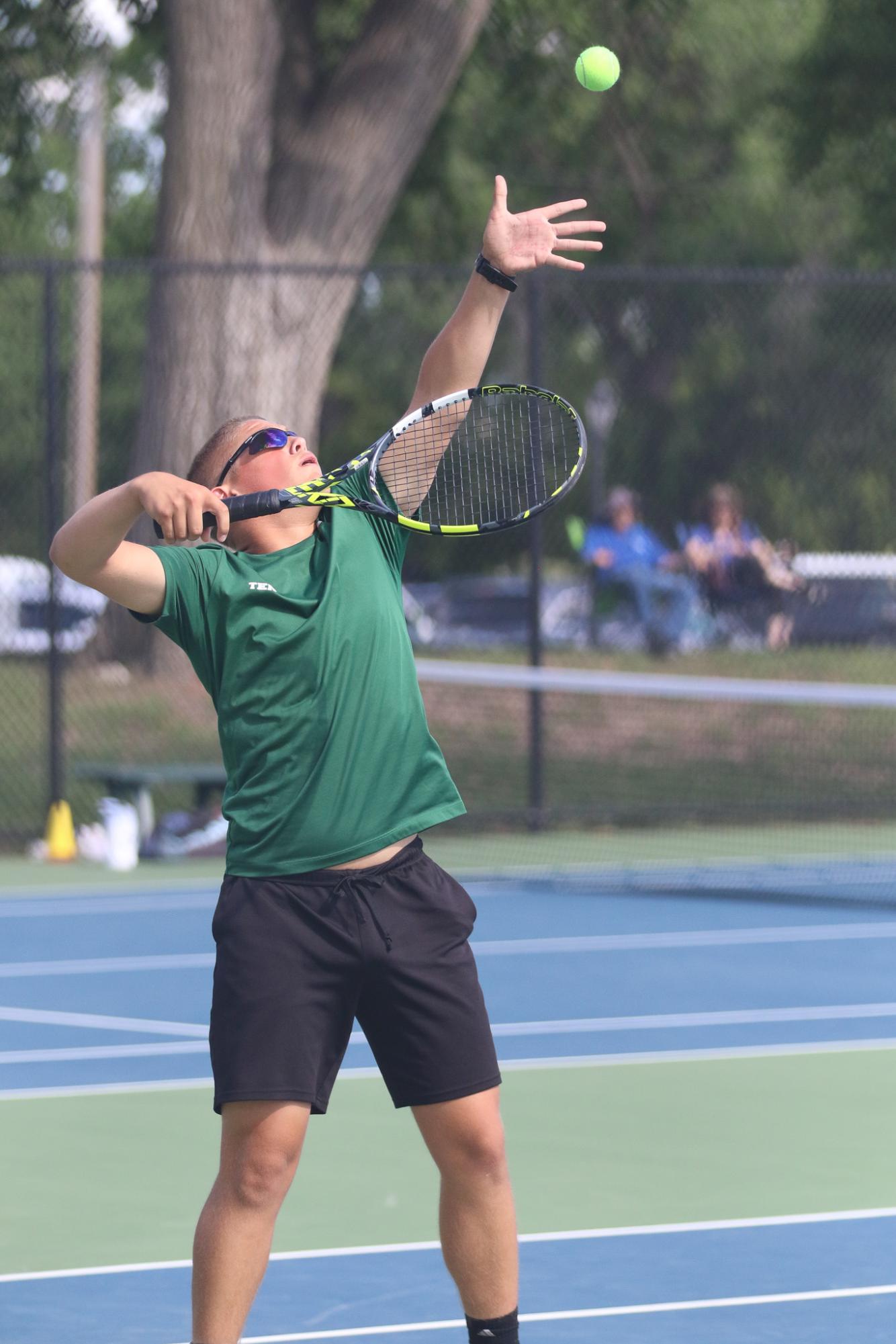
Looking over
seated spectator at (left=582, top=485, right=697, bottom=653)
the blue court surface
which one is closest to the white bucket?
the blue court surface

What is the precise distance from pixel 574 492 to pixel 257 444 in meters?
18.2

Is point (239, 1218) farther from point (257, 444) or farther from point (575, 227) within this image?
point (575, 227)

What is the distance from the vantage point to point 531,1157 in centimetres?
578

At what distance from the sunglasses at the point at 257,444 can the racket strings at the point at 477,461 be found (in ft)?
1.05

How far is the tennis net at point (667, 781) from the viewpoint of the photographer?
11.1 meters

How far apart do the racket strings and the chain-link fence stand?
544cm

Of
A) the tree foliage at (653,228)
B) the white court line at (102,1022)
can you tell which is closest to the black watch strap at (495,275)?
the white court line at (102,1022)

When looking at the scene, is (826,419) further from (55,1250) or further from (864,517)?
(55,1250)

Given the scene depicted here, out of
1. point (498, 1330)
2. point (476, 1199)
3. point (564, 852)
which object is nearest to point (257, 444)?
point (476, 1199)

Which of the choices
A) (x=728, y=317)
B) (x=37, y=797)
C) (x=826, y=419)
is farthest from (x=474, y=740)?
(x=728, y=317)

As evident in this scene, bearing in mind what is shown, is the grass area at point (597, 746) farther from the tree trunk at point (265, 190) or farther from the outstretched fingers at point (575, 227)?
the outstretched fingers at point (575, 227)

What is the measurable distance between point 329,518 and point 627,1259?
1.91 meters

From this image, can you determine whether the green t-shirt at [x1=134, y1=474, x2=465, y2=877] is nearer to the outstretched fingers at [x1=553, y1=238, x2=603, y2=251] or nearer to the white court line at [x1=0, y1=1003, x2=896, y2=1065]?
the outstretched fingers at [x1=553, y1=238, x2=603, y2=251]

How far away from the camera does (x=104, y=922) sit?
9.81 metres
